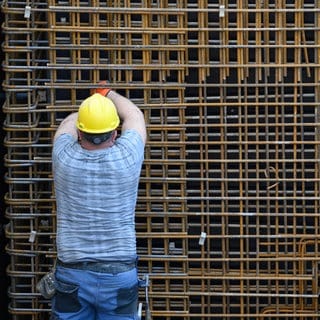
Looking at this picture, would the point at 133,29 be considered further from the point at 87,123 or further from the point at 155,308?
the point at 155,308

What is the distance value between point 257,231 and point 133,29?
131cm

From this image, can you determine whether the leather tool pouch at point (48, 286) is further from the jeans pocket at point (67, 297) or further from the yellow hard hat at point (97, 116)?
the yellow hard hat at point (97, 116)

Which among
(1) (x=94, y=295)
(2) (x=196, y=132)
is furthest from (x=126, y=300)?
(2) (x=196, y=132)

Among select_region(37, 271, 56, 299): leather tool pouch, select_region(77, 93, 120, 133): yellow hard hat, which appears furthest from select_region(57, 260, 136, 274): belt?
select_region(77, 93, 120, 133): yellow hard hat

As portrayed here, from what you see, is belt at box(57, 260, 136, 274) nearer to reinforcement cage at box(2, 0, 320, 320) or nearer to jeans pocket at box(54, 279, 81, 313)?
jeans pocket at box(54, 279, 81, 313)

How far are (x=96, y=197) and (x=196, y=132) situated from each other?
3.26 ft

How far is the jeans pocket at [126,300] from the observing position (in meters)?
4.26

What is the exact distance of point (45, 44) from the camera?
5020 mm

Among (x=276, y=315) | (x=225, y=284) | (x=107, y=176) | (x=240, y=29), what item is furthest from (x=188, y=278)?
(x=240, y=29)

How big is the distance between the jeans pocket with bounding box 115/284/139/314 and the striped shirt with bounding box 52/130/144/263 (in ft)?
0.49

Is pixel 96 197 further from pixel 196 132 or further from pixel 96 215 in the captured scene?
pixel 196 132

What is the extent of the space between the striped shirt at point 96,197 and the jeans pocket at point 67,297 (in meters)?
0.12

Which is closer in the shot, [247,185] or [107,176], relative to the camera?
[107,176]

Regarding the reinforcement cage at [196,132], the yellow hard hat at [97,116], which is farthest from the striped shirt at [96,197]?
the reinforcement cage at [196,132]
